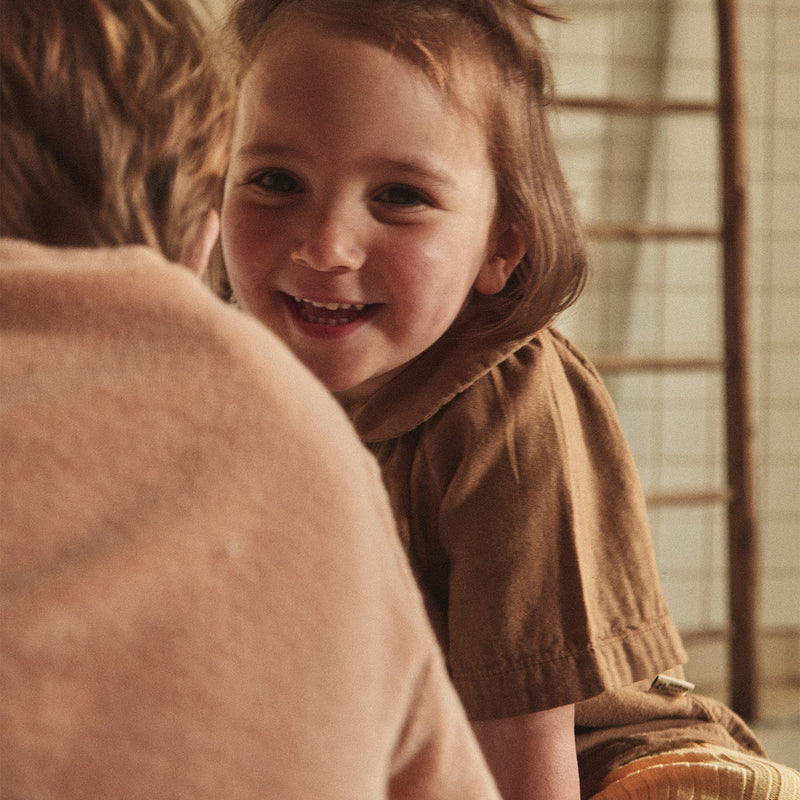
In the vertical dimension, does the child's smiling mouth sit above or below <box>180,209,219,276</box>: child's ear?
below

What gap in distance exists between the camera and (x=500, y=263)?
74cm

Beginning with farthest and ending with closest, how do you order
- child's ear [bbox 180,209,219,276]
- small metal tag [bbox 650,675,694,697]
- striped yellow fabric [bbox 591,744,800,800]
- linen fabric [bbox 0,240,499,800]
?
small metal tag [bbox 650,675,694,697], striped yellow fabric [bbox 591,744,800,800], child's ear [bbox 180,209,219,276], linen fabric [bbox 0,240,499,800]

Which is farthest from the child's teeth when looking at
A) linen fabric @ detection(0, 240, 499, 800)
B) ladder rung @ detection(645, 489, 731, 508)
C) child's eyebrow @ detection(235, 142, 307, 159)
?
→ ladder rung @ detection(645, 489, 731, 508)

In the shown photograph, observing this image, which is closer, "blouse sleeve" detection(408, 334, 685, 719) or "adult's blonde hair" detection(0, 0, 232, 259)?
"adult's blonde hair" detection(0, 0, 232, 259)

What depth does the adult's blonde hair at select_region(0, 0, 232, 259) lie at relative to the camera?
363mm

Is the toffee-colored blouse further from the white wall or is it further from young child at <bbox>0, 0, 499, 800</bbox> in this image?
the white wall

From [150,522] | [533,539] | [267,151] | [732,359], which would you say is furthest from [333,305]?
[732,359]

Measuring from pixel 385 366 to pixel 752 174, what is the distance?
6.07ft

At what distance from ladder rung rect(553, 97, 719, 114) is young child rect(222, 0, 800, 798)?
1.35 meters

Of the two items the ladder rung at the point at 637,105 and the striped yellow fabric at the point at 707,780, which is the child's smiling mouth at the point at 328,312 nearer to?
the striped yellow fabric at the point at 707,780

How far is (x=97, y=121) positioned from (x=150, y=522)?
6.6 inches

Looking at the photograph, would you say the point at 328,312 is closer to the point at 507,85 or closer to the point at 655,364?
the point at 507,85

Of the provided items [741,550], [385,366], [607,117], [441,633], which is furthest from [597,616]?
[607,117]

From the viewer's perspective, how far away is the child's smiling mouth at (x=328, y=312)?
27.0 inches
